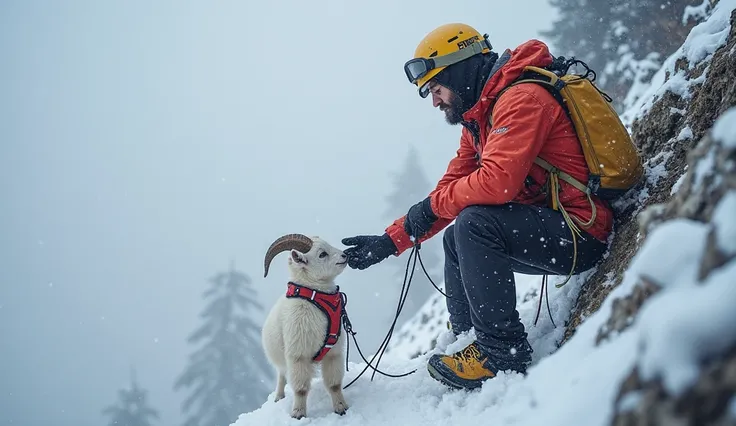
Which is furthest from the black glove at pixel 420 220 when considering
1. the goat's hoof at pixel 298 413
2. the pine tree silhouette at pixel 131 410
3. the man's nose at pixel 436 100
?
the pine tree silhouette at pixel 131 410

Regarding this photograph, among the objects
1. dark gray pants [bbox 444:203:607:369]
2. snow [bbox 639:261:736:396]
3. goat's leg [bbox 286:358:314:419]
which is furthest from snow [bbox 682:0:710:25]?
snow [bbox 639:261:736:396]

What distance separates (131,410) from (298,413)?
28.1m

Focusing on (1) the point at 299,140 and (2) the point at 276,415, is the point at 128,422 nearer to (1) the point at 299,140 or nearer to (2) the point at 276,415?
(2) the point at 276,415

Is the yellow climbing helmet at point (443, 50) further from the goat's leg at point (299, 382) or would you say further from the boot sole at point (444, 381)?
the goat's leg at point (299, 382)

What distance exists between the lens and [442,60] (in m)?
4.47

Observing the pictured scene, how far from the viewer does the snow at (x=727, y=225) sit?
1272mm

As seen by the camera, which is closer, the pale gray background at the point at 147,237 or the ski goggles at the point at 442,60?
the ski goggles at the point at 442,60

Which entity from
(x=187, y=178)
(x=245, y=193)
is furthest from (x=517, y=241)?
(x=187, y=178)

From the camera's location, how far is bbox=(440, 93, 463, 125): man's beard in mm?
4593

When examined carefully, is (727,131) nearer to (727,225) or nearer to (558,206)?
(727,225)

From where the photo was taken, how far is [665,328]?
1.29 metres

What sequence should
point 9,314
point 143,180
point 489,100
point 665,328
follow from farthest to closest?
1. point 143,180
2. point 9,314
3. point 489,100
4. point 665,328

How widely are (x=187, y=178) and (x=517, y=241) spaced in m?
144

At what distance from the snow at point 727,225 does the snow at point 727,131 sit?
0.60 feet
